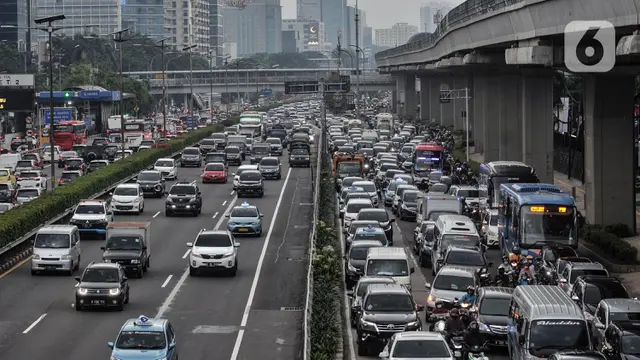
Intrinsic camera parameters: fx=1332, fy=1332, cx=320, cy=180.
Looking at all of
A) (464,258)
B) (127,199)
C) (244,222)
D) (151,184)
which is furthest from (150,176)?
(464,258)

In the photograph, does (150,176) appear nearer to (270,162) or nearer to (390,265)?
(270,162)

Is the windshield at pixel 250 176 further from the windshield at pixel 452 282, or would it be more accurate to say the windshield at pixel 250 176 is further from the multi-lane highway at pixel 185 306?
the windshield at pixel 452 282

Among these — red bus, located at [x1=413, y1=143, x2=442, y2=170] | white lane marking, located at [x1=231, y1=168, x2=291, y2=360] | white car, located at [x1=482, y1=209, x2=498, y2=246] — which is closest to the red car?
white lane marking, located at [x1=231, y1=168, x2=291, y2=360]

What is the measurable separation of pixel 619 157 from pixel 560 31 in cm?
989

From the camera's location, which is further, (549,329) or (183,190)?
(183,190)

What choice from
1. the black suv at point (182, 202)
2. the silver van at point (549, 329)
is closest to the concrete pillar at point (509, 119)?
the black suv at point (182, 202)

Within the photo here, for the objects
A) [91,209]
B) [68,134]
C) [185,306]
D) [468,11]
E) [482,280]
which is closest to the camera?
[482,280]

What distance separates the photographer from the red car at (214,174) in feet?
259

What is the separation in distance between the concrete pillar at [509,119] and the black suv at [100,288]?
1911 inches

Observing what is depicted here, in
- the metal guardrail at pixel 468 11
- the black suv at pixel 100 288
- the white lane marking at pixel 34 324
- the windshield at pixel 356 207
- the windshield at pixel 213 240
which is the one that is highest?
the metal guardrail at pixel 468 11

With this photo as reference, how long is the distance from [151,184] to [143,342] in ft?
141

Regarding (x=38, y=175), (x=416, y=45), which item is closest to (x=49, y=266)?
(x=38, y=175)

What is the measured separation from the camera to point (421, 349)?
2491 centimetres

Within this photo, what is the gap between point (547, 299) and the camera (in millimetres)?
27234
